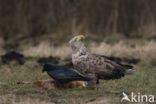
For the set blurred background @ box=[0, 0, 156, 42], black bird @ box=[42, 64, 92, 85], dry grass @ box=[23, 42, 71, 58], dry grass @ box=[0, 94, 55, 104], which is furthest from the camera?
blurred background @ box=[0, 0, 156, 42]

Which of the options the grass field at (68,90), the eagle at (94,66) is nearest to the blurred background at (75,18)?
the grass field at (68,90)

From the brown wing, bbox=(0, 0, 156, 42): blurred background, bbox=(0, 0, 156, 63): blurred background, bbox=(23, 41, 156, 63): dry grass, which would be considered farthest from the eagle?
bbox=(0, 0, 156, 42): blurred background

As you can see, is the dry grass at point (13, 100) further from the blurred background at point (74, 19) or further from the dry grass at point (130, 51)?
the blurred background at point (74, 19)

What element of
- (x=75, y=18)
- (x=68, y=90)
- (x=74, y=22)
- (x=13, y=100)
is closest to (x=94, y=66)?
(x=68, y=90)

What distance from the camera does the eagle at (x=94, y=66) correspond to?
916 centimetres

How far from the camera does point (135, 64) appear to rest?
12.2 m

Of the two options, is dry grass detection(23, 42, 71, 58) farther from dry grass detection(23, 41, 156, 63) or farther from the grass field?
the grass field

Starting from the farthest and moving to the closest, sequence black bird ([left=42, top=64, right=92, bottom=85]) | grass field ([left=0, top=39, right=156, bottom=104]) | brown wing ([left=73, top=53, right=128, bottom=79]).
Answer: brown wing ([left=73, top=53, right=128, bottom=79])
black bird ([left=42, top=64, right=92, bottom=85])
grass field ([left=0, top=39, right=156, bottom=104])

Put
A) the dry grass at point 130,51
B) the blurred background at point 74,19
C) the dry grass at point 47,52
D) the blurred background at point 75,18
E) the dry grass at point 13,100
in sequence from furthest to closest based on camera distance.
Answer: the blurred background at point 75,18 < the blurred background at point 74,19 < the dry grass at point 47,52 < the dry grass at point 130,51 < the dry grass at point 13,100

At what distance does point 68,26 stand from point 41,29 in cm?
155

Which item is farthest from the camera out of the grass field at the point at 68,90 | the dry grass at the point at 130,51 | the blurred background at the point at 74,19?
the blurred background at the point at 74,19

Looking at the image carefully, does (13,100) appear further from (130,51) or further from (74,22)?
(74,22)

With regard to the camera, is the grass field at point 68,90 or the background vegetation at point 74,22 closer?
the grass field at point 68,90

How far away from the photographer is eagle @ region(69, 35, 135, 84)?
916 cm
